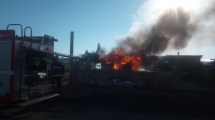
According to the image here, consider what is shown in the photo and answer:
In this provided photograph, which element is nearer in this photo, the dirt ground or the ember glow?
the dirt ground

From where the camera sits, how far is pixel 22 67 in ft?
38.9

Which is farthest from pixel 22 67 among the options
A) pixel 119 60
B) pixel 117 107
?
pixel 119 60

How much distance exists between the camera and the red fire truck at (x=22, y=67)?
1134 centimetres

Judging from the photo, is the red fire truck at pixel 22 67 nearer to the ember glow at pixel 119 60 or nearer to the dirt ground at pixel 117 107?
the dirt ground at pixel 117 107

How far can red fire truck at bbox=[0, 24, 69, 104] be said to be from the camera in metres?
11.3

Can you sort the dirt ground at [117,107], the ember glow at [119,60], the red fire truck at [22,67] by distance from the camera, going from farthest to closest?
the ember glow at [119,60] → the dirt ground at [117,107] → the red fire truck at [22,67]

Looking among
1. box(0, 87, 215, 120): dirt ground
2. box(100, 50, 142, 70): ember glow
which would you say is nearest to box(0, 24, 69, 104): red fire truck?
box(0, 87, 215, 120): dirt ground

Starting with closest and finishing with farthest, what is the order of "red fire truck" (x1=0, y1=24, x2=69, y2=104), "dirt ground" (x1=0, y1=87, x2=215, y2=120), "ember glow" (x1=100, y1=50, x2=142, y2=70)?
1. "red fire truck" (x1=0, y1=24, x2=69, y2=104)
2. "dirt ground" (x1=0, y1=87, x2=215, y2=120)
3. "ember glow" (x1=100, y1=50, x2=142, y2=70)

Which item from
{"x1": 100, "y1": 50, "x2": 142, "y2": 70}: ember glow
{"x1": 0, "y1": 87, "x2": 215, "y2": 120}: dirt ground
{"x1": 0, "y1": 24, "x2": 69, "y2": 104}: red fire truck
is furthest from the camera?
{"x1": 100, "y1": 50, "x2": 142, "y2": 70}: ember glow

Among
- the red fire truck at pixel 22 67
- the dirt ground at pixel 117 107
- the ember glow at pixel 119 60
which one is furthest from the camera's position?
the ember glow at pixel 119 60

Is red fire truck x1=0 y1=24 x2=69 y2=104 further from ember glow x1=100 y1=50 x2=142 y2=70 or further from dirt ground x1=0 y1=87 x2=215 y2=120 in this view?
ember glow x1=100 y1=50 x2=142 y2=70

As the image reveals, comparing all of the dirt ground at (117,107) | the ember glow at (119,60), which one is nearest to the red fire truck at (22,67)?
the dirt ground at (117,107)

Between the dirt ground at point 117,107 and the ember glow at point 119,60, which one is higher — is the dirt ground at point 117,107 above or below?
below

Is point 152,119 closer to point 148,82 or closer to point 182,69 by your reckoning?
point 148,82
